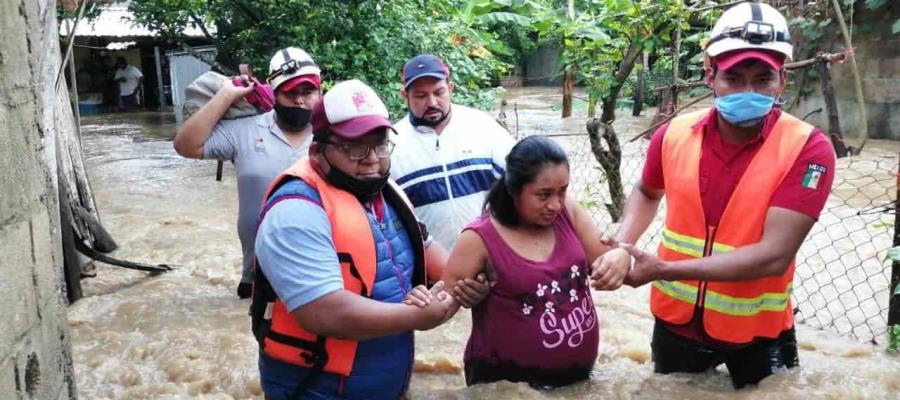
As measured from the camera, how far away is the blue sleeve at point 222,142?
4.42 meters

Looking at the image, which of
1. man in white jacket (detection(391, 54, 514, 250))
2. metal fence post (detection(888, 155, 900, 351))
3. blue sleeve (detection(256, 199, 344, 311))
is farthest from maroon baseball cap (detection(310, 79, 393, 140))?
metal fence post (detection(888, 155, 900, 351))

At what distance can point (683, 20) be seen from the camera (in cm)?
773

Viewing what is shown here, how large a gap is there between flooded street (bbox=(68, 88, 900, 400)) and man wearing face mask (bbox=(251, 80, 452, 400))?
1.96 feet

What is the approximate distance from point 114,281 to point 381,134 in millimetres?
4701

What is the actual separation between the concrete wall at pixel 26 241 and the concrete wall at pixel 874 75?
11460mm

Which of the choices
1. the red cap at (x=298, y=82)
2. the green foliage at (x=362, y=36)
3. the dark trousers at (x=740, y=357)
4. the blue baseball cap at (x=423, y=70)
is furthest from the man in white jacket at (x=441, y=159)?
the green foliage at (x=362, y=36)

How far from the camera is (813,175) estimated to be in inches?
102

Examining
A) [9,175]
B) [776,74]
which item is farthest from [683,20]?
[9,175]

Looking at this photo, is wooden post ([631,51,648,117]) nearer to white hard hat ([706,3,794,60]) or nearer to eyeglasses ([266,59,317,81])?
eyeglasses ([266,59,317,81])

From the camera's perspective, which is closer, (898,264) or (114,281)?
(898,264)

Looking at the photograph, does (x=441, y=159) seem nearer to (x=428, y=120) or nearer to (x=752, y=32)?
(x=428, y=120)

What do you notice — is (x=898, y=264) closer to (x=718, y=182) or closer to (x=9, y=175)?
(x=718, y=182)

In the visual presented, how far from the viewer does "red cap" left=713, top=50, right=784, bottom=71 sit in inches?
104

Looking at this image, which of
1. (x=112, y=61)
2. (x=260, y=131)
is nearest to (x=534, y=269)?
(x=260, y=131)
